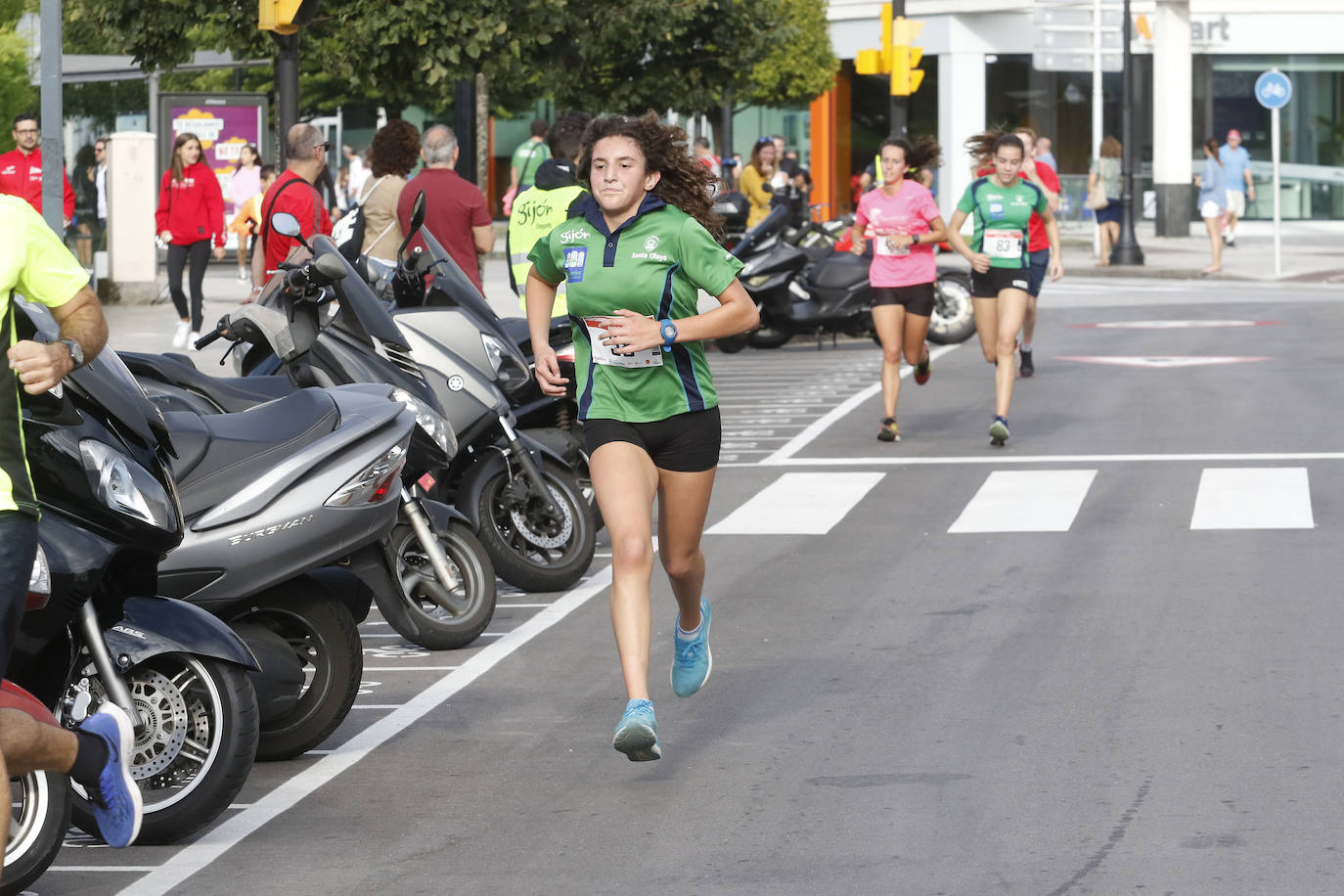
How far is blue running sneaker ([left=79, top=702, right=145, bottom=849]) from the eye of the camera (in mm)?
4887

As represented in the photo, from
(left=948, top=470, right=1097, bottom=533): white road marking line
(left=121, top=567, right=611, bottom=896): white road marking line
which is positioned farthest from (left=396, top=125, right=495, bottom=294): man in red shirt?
(left=121, top=567, right=611, bottom=896): white road marking line

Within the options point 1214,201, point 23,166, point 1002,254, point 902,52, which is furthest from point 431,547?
point 1214,201

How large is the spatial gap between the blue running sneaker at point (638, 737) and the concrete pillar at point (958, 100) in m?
42.5

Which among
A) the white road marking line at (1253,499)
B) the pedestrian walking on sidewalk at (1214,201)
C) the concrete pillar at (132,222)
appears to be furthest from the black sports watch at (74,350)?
the pedestrian walking on sidewalk at (1214,201)

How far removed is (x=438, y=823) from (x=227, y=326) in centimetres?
273

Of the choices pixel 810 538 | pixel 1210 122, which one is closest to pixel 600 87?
pixel 810 538

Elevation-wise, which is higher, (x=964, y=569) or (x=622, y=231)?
(x=622, y=231)

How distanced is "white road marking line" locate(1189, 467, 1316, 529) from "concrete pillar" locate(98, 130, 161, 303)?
14391 mm

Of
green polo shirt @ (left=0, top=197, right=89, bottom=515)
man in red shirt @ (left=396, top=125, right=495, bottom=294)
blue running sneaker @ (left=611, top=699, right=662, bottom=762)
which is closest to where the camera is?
green polo shirt @ (left=0, top=197, right=89, bottom=515)

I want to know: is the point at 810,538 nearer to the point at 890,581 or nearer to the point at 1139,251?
the point at 890,581

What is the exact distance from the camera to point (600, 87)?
2612 cm

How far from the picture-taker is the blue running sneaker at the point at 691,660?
6816 millimetres

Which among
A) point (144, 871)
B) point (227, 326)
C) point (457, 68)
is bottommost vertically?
point (144, 871)

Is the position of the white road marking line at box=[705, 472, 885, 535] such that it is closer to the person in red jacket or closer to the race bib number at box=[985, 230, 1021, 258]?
the race bib number at box=[985, 230, 1021, 258]
